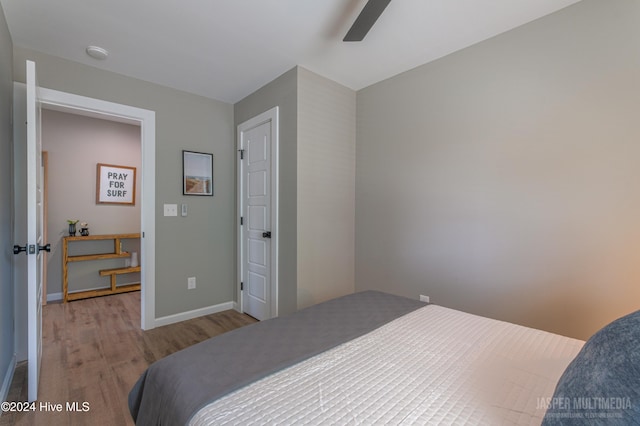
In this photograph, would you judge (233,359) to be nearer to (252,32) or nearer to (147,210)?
(252,32)

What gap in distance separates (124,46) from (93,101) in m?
0.63

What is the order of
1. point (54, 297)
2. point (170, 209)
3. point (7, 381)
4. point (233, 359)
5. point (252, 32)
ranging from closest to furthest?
point (233, 359) → point (7, 381) → point (252, 32) → point (170, 209) → point (54, 297)

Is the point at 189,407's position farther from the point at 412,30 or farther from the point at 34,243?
the point at 412,30

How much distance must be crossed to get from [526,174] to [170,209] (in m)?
3.12

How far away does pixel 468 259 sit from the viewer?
2.12 metres

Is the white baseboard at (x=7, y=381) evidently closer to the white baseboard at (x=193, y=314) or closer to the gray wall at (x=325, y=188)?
the white baseboard at (x=193, y=314)

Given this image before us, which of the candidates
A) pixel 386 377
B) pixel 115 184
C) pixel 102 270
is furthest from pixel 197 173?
pixel 386 377

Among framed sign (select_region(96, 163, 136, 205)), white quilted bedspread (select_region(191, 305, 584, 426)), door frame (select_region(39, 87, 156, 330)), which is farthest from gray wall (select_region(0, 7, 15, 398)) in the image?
framed sign (select_region(96, 163, 136, 205))

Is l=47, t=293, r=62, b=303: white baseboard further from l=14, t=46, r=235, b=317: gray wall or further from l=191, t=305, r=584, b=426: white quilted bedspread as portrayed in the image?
l=191, t=305, r=584, b=426: white quilted bedspread

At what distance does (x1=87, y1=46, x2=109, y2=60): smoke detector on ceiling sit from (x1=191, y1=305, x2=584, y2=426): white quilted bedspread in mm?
2683

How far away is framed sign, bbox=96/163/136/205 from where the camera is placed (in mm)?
3910

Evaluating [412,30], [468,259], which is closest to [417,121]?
[412,30]

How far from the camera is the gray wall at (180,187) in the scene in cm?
253

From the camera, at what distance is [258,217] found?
290 cm
